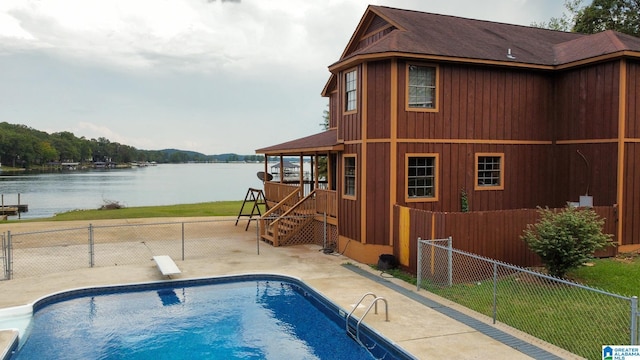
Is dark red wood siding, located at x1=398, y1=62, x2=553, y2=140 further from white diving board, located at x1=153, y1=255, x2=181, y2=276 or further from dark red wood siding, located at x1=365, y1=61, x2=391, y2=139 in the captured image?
white diving board, located at x1=153, y1=255, x2=181, y2=276

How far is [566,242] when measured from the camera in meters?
10.3

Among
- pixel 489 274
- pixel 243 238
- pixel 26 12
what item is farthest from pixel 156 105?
pixel 489 274

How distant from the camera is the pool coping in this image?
7297 millimetres

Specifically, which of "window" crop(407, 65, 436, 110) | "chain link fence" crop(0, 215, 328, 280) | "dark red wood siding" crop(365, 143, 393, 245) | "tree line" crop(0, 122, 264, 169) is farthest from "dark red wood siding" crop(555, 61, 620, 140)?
"tree line" crop(0, 122, 264, 169)

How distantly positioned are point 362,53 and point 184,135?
49399 millimetres

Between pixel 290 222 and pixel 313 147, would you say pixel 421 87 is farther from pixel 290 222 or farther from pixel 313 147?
pixel 290 222

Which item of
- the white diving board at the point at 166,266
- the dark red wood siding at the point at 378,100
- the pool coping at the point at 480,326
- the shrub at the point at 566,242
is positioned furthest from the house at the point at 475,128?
the white diving board at the point at 166,266

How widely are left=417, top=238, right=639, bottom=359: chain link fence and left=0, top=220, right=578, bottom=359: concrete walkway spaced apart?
0.38 m

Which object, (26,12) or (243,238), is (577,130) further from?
(26,12)

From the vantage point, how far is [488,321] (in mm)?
8812

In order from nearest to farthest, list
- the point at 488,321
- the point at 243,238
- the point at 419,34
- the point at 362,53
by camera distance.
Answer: the point at 488,321 → the point at 362,53 → the point at 419,34 → the point at 243,238

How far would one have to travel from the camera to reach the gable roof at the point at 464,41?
13.9m

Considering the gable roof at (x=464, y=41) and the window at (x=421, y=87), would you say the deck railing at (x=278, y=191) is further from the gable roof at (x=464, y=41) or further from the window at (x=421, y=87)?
the window at (x=421, y=87)

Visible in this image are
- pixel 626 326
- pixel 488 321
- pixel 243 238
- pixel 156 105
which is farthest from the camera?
pixel 156 105
